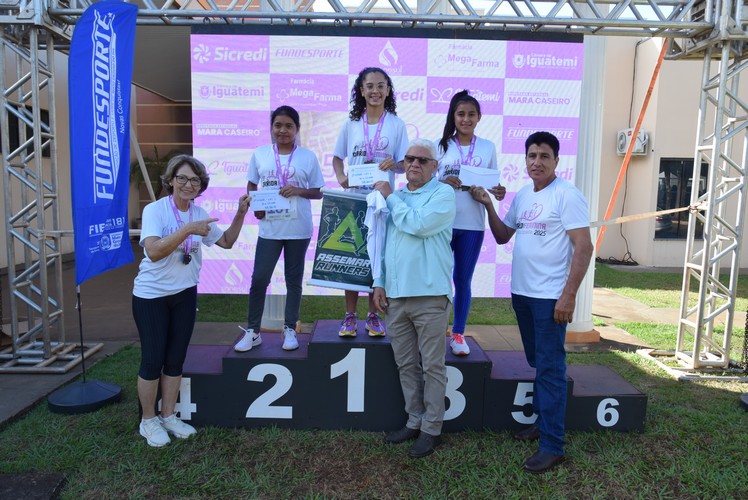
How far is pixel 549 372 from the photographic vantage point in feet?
10.0

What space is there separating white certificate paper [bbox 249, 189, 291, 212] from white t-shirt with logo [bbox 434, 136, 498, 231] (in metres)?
1.11

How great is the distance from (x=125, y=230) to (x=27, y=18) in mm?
2147

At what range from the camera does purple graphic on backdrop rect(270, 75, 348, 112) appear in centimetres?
560

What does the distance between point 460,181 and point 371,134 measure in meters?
0.68

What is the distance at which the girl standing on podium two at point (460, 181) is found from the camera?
Result: 3.50m

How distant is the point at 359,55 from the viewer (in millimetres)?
5594

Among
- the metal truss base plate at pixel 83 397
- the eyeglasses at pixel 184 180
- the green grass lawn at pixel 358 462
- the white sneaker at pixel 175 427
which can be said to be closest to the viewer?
the green grass lawn at pixel 358 462

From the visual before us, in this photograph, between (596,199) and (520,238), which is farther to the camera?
(596,199)

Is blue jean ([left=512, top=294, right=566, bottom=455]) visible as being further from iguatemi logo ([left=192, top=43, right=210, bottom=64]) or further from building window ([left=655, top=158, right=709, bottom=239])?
building window ([left=655, top=158, right=709, bottom=239])

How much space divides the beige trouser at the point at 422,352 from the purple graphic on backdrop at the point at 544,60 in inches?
141

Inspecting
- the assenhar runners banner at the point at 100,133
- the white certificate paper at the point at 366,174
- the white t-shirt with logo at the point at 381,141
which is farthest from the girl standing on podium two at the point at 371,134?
the assenhar runners banner at the point at 100,133

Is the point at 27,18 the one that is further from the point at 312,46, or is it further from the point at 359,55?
the point at 359,55

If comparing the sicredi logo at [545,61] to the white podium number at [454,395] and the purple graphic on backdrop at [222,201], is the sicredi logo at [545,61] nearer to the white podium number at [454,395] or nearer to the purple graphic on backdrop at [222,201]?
the purple graphic on backdrop at [222,201]

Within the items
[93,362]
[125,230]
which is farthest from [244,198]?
[93,362]
